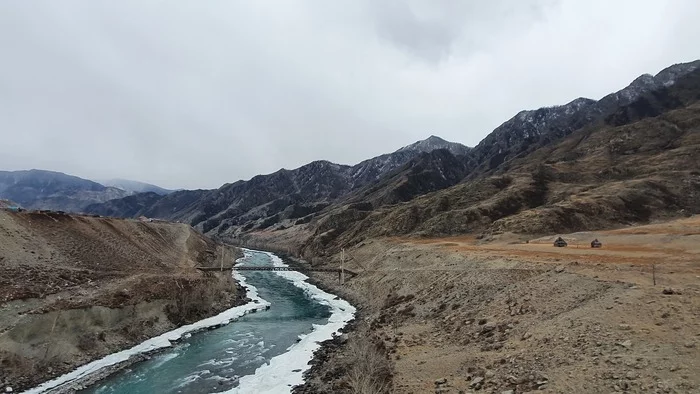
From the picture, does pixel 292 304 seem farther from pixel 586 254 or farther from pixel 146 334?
pixel 586 254

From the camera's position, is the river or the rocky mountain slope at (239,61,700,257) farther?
the rocky mountain slope at (239,61,700,257)

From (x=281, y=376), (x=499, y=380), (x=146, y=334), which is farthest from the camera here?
(x=146, y=334)

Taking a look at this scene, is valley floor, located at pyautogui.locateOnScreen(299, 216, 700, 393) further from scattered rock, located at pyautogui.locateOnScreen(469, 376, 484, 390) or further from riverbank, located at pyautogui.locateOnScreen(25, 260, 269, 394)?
riverbank, located at pyautogui.locateOnScreen(25, 260, 269, 394)

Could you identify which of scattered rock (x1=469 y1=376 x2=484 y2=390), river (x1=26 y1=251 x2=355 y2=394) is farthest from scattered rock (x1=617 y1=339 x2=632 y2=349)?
river (x1=26 y1=251 x2=355 y2=394)

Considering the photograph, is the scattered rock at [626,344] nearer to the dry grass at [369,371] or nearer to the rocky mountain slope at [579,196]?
Answer: the dry grass at [369,371]

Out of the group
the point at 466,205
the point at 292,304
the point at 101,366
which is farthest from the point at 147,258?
the point at 466,205

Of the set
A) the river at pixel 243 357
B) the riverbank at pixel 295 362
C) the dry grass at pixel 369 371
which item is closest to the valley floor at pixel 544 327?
the dry grass at pixel 369 371
